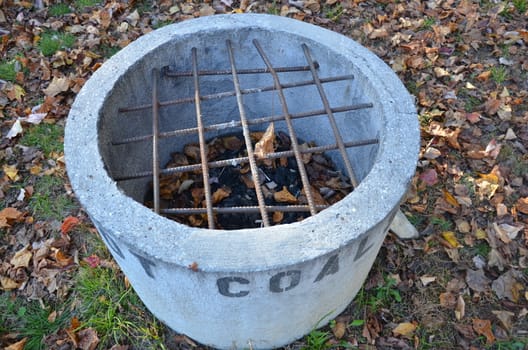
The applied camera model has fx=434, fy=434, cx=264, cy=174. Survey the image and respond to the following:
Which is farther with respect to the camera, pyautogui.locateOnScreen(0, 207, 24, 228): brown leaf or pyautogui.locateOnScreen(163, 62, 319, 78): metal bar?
pyautogui.locateOnScreen(0, 207, 24, 228): brown leaf

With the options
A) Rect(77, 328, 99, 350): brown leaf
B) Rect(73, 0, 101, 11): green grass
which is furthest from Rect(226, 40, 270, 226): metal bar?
Rect(73, 0, 101, 11): green grass

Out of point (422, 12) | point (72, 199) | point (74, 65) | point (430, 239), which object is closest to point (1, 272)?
point (72, 199)

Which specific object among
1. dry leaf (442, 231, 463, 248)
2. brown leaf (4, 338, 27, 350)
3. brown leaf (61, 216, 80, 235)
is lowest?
brown leaf (4, 338, 27, 350)

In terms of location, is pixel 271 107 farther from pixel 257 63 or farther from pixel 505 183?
pixel 505 183

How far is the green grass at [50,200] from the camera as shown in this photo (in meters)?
2.75

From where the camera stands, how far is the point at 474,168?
9.73 feet

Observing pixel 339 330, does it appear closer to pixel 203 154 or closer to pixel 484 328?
pixel 484 328

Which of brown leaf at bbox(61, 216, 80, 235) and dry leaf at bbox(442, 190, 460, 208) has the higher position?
dry leaf at bbox(442, 190, 460, 208)

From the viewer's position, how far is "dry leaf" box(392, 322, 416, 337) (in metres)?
2.26

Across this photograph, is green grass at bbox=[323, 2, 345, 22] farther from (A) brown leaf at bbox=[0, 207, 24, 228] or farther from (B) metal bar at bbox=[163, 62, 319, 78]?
(A) brown leaf at bbox=[0, 207, 24, 228]

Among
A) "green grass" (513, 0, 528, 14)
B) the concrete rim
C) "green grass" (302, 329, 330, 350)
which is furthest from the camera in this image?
"green grass" (513, 0, 528, 14)

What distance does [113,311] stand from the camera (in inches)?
89.8

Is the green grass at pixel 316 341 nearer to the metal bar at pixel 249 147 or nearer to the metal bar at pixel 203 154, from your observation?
the metal bar at pixel 249 147

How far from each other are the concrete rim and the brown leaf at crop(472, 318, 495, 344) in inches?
42.3
